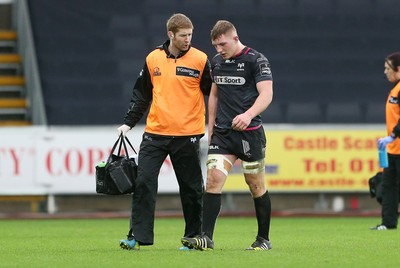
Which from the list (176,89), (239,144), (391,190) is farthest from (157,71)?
(391,190)

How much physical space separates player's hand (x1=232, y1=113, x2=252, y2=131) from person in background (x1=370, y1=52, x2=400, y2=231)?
13.4 ft

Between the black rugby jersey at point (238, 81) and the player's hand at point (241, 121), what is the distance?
11.8 inches

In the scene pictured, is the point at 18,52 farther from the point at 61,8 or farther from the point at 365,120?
the point at 365,120

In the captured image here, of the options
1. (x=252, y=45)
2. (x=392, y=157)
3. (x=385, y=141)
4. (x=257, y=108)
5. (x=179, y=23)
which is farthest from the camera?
(x=252, y=45)

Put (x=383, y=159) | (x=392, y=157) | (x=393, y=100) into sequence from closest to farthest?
1. (x=393, y=100)
2. (x=383, y=159)
3. (x=392, y=157)

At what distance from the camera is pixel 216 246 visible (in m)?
10.8

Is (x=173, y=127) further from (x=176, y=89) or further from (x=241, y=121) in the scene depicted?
(x=241, y=121)

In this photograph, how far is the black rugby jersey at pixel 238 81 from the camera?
9844mm

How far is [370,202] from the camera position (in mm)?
19234

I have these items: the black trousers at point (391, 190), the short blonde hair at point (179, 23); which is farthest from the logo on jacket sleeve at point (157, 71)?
the black trousers at point (391, 190)

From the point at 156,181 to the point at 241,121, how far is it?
1.03m

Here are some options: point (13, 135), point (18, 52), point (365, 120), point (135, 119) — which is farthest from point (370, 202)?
point (135, 119)

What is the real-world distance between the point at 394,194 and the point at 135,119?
4769 millimetres

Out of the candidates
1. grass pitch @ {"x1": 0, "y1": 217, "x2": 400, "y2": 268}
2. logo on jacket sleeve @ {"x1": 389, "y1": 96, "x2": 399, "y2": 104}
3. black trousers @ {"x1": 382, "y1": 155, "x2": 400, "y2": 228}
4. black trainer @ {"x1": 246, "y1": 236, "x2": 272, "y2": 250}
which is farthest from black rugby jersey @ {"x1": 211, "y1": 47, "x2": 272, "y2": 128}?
black trousers @ {"x1": 382, "y1": 155, "x2": 400, "y2": 228}
